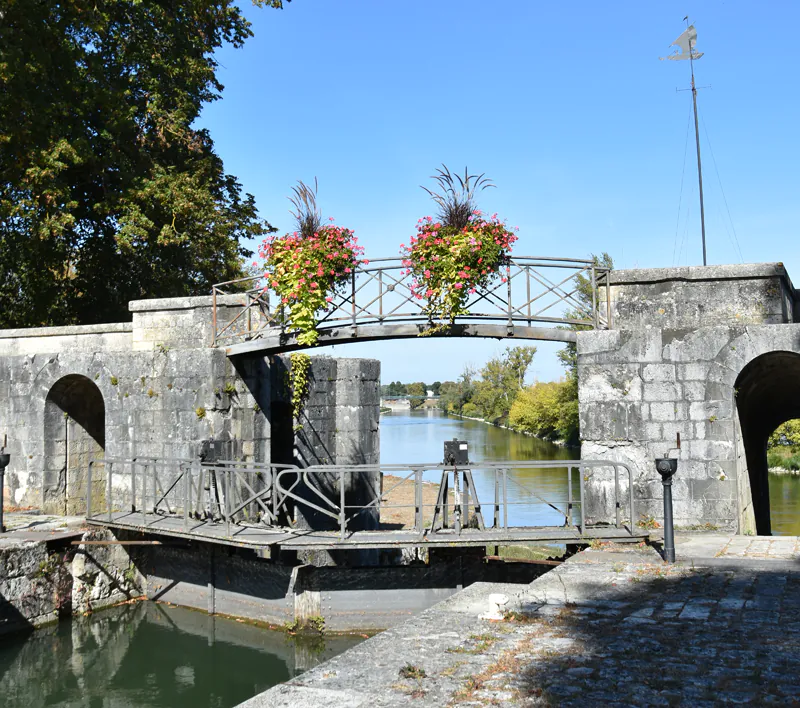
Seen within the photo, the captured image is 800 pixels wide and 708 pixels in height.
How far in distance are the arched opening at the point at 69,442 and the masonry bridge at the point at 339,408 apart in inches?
1.0

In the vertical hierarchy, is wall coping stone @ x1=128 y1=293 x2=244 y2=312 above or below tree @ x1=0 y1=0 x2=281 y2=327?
below

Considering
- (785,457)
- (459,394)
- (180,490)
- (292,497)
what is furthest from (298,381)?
(459,394)

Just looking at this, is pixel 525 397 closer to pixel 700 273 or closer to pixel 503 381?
pixel 503 381

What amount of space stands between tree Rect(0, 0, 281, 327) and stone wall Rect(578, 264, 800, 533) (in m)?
12.1

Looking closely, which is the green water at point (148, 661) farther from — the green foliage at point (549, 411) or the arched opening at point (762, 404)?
the green foliage at point (549, 411)

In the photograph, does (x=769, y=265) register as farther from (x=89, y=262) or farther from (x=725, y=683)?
(x=89, y=262)

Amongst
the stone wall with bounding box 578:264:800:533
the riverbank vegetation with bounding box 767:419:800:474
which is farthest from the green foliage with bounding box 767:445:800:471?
the stone wall with bounding box 578:264:800:533

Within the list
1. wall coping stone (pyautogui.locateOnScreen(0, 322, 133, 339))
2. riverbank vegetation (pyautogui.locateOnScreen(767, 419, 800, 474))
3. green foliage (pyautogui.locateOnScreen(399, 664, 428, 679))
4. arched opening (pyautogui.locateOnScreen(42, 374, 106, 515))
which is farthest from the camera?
riverbank vegetation (pyautogui.locateOnScreen(767, 419, 800, 474))

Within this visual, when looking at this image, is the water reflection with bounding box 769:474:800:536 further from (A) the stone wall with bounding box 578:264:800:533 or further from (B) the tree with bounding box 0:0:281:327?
(B) the tree with bounding box 0:0:281:327

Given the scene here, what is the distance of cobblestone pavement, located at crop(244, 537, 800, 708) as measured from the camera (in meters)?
3.86

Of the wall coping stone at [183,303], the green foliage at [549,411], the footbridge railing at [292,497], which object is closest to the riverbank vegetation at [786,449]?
the green foliage at [549,411]

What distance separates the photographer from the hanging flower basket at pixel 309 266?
1029 centimetres

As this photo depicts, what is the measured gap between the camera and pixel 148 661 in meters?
9.56

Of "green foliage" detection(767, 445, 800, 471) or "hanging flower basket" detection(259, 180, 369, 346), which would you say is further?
"green foliage" detection(767, 445, 800, 471)
